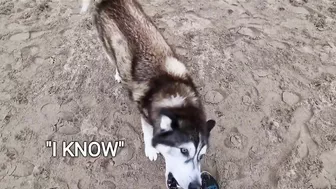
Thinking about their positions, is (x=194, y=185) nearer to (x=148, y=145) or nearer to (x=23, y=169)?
(x=148, y=145)

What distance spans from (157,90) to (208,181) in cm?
106

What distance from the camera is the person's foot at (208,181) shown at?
3.50m

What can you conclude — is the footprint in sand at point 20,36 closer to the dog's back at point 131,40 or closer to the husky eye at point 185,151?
the dog's back at point 131,40

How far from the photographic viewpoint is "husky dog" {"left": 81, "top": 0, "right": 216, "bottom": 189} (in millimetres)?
3027

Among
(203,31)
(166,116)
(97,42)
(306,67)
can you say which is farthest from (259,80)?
(97,42)

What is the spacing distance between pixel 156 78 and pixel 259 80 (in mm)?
1528

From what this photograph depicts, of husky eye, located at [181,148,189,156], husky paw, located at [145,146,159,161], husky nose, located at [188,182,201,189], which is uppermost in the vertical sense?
husky eye, located at [181,148,189,156]

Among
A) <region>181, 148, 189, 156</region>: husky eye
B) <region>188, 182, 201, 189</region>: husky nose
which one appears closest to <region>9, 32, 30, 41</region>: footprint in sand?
<region>181, 148, 189, 156</region>: husky eye

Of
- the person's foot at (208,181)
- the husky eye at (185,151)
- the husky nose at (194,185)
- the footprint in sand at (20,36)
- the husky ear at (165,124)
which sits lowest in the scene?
the person's foot at (208,181)

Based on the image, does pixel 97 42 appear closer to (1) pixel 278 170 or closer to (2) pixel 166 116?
(2) pixel 166 116

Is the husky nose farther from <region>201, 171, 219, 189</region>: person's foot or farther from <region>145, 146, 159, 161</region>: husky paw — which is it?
<region>145, 146, 159, 161</region>: husky paw

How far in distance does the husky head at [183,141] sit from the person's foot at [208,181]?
0.43 metres

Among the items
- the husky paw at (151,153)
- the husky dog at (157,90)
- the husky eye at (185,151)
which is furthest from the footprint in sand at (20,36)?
the husky eye at (185,151)

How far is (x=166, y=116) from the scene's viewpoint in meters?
2.99
